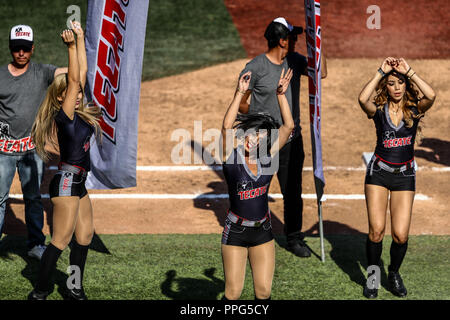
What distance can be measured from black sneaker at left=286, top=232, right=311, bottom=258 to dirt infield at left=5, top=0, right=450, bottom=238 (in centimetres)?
107

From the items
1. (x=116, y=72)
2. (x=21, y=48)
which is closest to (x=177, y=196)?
(x=116, y=72)

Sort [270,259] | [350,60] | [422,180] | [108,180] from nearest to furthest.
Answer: [270,259] < [108,180] < [422,180] < [350,60]

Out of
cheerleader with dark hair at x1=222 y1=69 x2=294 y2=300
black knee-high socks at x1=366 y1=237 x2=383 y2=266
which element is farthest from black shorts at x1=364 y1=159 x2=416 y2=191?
cheerleader with dark hair at x1=222 y1=69 x2=294 y2=300

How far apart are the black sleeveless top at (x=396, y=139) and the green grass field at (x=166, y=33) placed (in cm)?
1066

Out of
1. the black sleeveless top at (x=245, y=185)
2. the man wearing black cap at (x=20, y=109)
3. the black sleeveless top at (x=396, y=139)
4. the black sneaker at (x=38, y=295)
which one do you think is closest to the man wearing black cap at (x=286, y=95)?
the black sleeveless top at (x=396, y=139)

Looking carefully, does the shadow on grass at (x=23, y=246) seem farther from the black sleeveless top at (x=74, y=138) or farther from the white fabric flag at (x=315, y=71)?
the white fabric flag at (x=315, y=71)

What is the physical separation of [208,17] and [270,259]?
1702 cm

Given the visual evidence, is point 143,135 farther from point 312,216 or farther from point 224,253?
point 224,253

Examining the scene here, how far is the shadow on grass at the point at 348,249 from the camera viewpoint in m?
8.30

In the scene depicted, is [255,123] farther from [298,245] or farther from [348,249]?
[348,249]

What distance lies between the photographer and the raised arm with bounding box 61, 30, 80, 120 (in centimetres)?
675

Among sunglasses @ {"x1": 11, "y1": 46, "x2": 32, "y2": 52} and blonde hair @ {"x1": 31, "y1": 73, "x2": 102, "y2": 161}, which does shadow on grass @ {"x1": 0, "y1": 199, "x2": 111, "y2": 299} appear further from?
sunglasses @ {"x1": 11, "y1": 46, "x2": 32, "y2": 52}

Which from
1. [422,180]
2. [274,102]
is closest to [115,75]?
[274,102]
